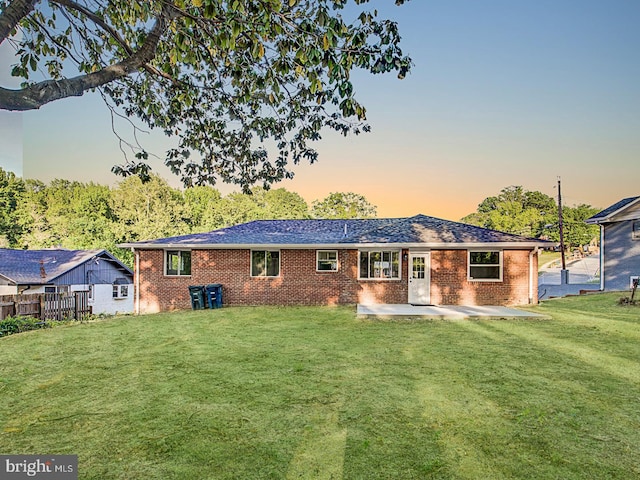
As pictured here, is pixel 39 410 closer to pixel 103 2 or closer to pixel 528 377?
pixel 103 2

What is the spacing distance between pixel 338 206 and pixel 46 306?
46.2 metres

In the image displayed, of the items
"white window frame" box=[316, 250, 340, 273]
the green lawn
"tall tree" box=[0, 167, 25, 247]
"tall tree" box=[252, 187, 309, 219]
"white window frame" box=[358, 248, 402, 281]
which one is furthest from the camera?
"tall tree" box=[252, 187, 309, 219]

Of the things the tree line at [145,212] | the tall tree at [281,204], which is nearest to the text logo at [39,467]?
the tree line at [145,212]

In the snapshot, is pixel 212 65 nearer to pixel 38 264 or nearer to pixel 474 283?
pixel 474 283

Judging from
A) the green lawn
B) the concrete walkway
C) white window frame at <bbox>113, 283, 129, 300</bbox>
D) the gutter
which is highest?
the gutter

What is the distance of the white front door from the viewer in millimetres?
14573

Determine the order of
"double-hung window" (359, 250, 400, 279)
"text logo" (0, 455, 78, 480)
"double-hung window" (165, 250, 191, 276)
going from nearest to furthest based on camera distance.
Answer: "text logo" (0, 455, 78, 480) < "double-hung window" (359, 250, 400, 279) < "double-hung window" (165, 250, 191, 276)

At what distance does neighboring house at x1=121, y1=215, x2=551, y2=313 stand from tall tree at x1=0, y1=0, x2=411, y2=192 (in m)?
8.12

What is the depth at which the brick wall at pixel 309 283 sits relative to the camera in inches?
570

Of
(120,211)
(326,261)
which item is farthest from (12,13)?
(120,211)

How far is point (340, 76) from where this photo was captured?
4371mm

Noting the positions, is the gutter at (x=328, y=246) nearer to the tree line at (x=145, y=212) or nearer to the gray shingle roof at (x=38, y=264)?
the gray shingle roof at (x=38, y=264)

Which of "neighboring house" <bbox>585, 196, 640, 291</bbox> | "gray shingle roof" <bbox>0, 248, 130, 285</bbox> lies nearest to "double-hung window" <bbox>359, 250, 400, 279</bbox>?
"neighboring house" <bbox>585, 196, 640, 291</bbox>

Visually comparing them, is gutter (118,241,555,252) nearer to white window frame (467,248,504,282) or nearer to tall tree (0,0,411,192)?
white window frame (467,248,504,282)
